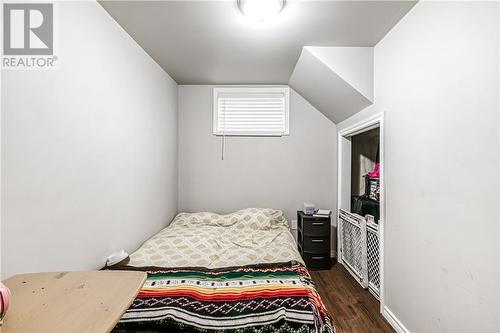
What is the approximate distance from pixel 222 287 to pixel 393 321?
60.5 inches

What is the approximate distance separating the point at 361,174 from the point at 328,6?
2.53 metres

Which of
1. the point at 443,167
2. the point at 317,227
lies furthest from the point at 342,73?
the point at 317,227

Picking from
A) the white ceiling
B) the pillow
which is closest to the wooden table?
the white ceiling

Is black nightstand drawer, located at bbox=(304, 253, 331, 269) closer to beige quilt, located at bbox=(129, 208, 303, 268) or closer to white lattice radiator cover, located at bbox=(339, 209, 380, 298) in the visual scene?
white lattice radiator cover, located at bbox=(339, 209, 380, 298)

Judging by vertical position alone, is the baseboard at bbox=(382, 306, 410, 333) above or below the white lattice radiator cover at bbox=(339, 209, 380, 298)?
below

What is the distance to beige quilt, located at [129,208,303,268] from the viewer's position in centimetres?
231

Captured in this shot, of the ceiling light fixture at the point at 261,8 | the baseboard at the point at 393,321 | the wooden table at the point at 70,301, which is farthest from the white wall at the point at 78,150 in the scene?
the baseboard at the point at 393,321

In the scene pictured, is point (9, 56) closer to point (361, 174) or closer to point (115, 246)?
point (115, 246)

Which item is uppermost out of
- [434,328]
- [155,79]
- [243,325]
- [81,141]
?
[155,79]

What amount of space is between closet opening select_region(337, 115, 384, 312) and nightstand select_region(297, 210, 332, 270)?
0.28 metres

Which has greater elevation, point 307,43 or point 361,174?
point 307,43

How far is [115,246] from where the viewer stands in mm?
2123

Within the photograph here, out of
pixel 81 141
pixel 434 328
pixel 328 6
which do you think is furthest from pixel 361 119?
pixel 81 141

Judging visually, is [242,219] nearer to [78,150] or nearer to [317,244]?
[317,244]
